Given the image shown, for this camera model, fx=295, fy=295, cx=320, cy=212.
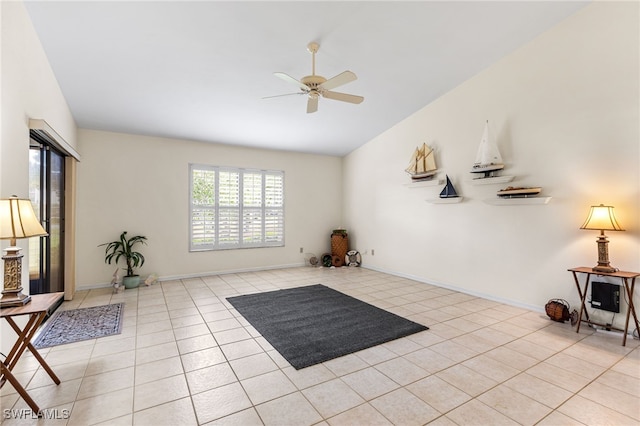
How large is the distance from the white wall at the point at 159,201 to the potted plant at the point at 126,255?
121 mm

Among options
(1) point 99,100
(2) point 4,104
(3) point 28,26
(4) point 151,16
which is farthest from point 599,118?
(1) point 99,100

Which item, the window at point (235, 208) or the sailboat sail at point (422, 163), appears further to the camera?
the window at point (235, 208)

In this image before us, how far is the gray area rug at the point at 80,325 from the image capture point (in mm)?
3051

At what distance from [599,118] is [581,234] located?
1.34m

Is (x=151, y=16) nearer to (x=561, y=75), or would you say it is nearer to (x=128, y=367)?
(x=128, y=367)

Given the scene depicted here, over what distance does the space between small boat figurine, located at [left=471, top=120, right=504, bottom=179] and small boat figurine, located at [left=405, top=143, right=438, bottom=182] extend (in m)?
0.91

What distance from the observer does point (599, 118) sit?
3.36m

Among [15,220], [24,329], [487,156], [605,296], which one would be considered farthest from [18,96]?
[605,296]

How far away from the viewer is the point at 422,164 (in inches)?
210

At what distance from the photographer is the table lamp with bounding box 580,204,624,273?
3105mm

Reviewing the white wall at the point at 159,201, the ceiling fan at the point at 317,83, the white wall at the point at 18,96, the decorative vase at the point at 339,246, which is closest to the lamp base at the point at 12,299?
the white wall at the point at 18,96

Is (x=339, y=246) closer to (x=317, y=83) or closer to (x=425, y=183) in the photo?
(x=425, y=183)

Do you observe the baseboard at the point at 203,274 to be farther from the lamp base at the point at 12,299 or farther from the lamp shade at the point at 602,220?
the lamp shade at the point at 602,220

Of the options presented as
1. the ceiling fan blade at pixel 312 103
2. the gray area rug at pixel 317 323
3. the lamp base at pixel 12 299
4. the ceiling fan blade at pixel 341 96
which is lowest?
the gray area rug at pixel 317 323
